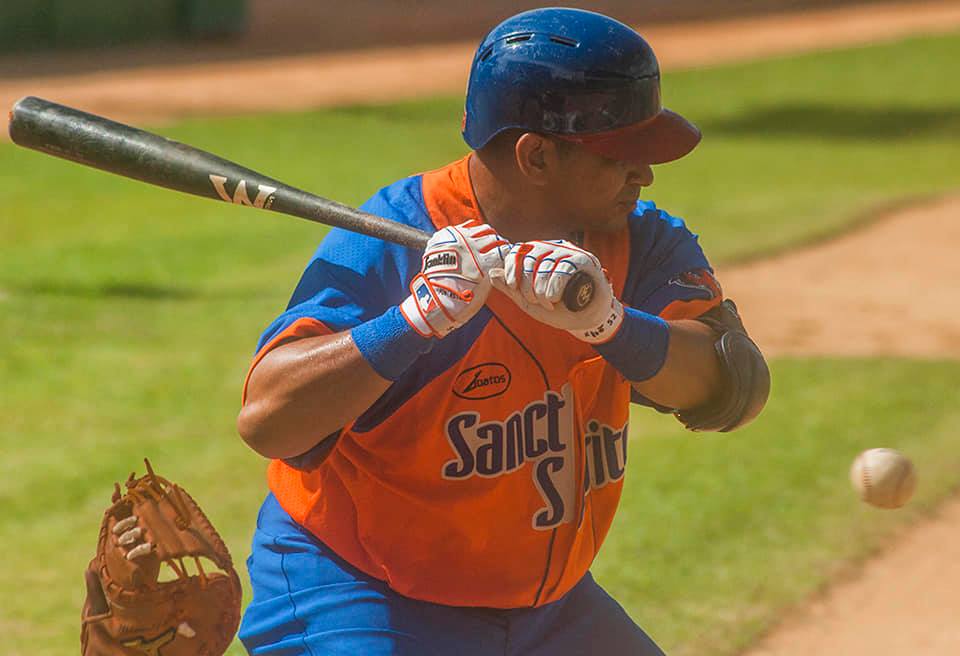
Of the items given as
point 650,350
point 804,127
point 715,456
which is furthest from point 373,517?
point 804,127

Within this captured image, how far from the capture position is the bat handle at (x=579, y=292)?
2547 mm

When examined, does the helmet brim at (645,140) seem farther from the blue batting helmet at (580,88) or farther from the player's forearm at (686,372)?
the player's forearm at (686,372)

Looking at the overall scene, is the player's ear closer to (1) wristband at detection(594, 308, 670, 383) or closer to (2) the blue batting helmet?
(2) the blue batting helmet

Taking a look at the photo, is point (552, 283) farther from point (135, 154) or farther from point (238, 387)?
point (238, 387)

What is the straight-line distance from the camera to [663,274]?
9.86 ft

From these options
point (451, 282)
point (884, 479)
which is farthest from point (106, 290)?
point (451, 282)

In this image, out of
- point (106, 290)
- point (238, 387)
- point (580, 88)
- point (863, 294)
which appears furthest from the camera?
point (863, 294)

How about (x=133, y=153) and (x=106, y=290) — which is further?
(x=106, y=290)

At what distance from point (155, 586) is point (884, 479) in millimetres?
1951

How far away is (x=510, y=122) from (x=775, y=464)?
415 cm

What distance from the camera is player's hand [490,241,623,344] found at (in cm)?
253

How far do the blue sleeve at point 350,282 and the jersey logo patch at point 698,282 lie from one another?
51 cm

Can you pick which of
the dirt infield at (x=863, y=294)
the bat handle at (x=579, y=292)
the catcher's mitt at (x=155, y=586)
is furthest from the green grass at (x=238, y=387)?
the bat handle at (x=579, y=292)

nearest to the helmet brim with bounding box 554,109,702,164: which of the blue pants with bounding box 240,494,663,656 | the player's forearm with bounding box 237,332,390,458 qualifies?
the player's forearm with bounding box 237,332,390,458
